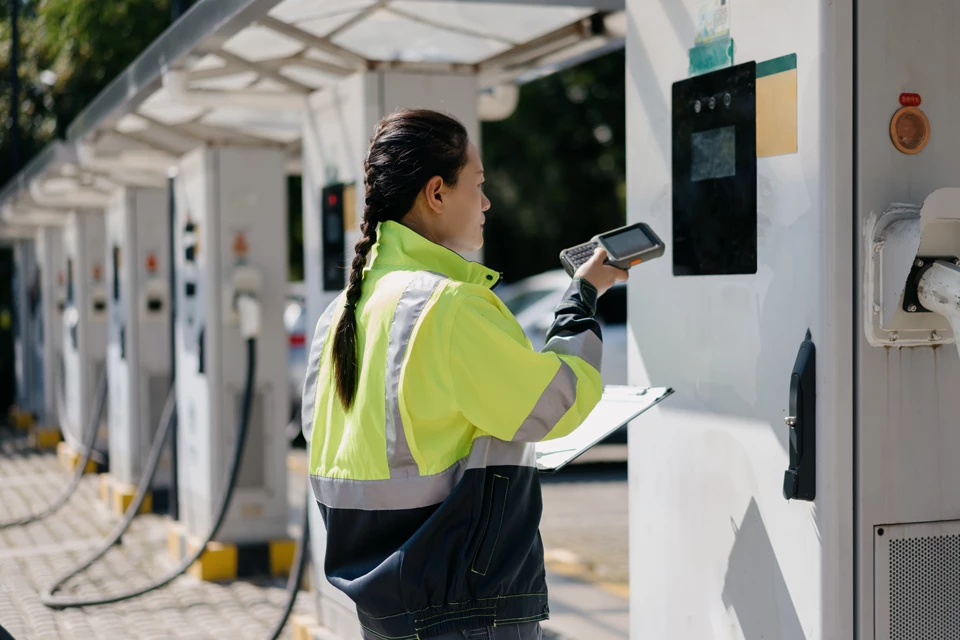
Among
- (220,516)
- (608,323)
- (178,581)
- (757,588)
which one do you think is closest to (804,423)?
(757,588)

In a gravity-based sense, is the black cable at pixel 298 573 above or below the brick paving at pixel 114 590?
above

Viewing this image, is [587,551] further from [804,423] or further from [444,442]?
[444,442]

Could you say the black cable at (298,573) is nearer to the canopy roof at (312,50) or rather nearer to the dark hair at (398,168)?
the canopy roof at (312,50)

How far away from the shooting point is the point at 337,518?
2.31 meters

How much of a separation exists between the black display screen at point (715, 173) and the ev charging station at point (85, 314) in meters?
8.82

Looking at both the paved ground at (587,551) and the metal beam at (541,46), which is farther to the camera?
the paved ground at (587,551)

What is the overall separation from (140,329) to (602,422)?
23.2ft

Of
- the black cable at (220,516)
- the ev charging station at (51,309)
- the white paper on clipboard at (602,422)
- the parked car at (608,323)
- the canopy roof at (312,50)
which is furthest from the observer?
the ev charging station at (51,309)

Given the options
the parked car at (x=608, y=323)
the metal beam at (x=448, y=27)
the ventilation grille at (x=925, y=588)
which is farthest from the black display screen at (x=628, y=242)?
the parked car at (x=608, y=323)

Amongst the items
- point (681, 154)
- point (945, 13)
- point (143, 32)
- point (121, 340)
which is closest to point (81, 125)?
point (121, 340)

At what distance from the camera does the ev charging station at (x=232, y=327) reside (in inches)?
266

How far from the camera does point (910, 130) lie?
239cm

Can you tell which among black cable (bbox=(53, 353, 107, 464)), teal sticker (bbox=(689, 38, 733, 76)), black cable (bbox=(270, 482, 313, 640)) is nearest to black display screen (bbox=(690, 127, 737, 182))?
teal sticker (bbox=(689, 38, 733, 76))

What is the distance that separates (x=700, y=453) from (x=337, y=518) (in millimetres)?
913
